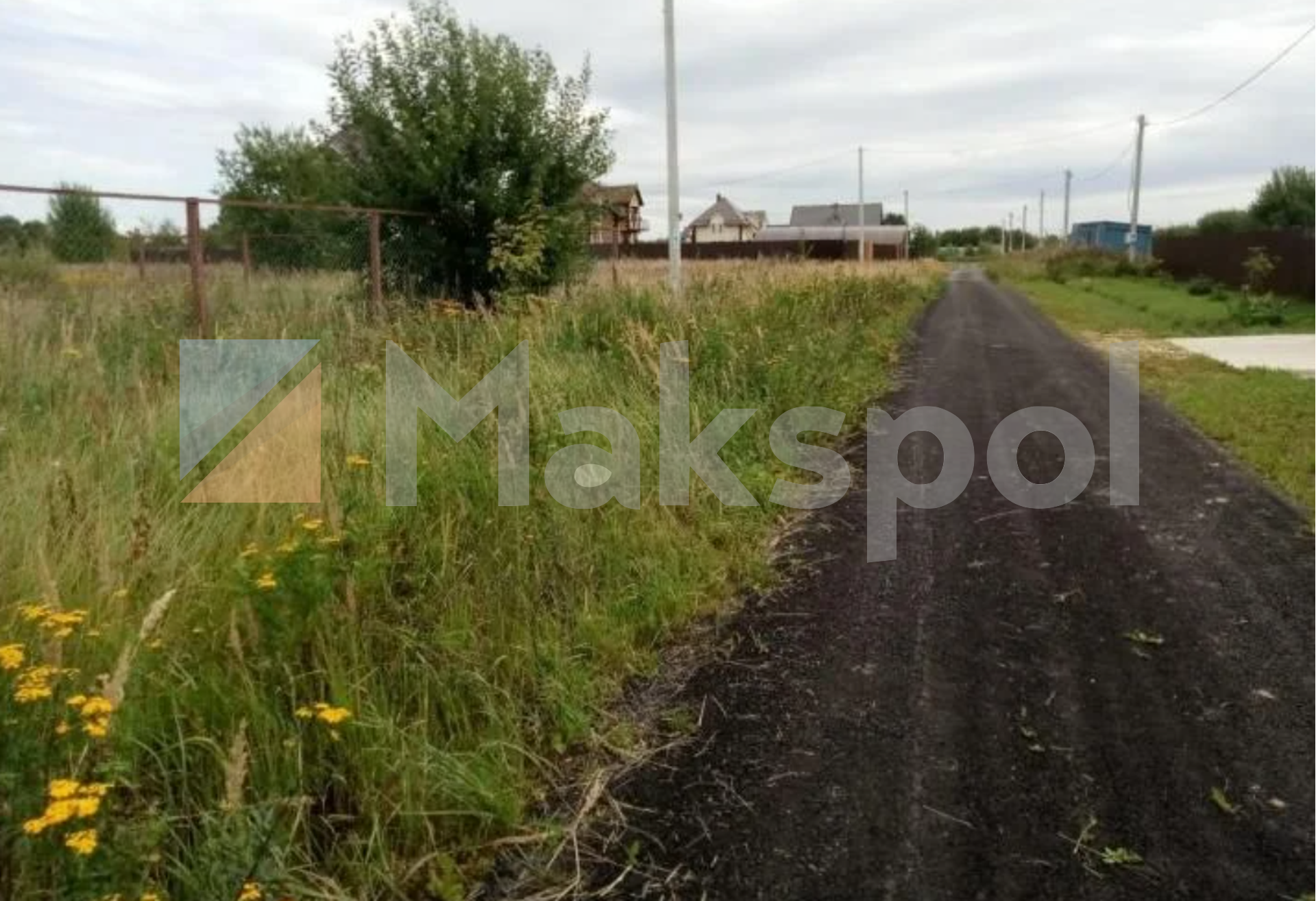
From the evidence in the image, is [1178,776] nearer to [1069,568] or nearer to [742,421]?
[1069,568]

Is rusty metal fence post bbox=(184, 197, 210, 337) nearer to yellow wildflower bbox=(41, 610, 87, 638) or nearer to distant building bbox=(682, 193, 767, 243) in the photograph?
yellow wildflower bbox=(41, 610, 87, 638)

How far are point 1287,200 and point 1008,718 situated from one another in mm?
56397

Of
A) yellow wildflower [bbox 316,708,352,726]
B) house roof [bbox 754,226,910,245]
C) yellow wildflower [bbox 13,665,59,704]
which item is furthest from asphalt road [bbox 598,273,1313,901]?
house roof [bbox 754,226,910,245]

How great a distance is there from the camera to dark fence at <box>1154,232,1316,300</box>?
20688 millimetres

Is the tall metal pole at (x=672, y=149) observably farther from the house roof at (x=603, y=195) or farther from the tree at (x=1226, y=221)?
the tree at (x=1226, y=221)

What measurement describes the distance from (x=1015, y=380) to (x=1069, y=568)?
661cm

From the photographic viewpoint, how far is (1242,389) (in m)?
9.22

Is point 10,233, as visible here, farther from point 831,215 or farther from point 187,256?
point 831,215

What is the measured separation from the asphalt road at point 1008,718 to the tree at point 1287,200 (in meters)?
51.1

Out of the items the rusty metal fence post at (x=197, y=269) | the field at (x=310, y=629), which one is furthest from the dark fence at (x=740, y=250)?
the field at (x=310, y=629)

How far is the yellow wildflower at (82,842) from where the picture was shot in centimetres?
165

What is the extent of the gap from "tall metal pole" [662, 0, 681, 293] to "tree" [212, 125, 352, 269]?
3.83 m

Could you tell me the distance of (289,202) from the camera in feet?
67.1

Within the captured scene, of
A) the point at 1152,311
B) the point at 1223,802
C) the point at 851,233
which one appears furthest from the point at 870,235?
the point at 1223,802
